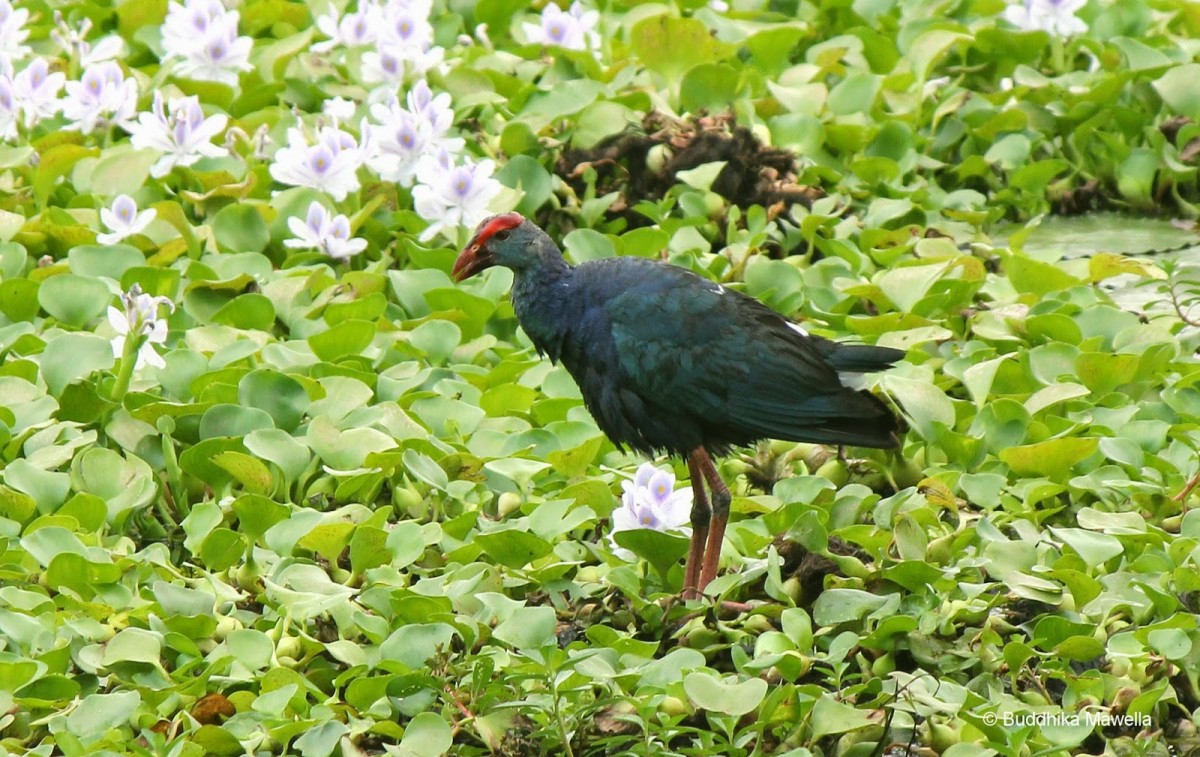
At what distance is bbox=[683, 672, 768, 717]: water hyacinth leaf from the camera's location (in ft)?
11.1

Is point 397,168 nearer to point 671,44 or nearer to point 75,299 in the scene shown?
point 75,299

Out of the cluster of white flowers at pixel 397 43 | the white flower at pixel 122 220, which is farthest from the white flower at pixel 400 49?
the white flower at pixel 122 220

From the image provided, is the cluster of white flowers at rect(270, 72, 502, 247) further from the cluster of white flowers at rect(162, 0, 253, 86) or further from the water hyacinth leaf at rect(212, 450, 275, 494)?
the water hyacinth leaf at rect(212, 450, 275, 494)

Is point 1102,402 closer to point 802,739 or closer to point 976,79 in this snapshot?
point 802,739

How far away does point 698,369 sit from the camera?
4.18m

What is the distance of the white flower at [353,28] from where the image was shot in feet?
21.5

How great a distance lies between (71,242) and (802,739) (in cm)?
338

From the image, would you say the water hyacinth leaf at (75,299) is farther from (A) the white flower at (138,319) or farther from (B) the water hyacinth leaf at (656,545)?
(B) the water hyacinth leaf at (656,545)

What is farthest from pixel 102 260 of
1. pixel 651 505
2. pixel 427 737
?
pixel 427 737

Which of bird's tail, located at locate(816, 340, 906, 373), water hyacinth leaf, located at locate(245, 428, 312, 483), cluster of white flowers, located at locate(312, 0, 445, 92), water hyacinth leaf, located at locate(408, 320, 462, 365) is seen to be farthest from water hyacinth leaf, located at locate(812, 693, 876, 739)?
cluster of white flowers, located at locate(312, 0, 445, 92)

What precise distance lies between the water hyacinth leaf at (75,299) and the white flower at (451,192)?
1.08m

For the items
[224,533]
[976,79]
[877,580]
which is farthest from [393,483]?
[976,79]

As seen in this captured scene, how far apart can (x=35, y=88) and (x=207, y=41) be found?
2.20 feet

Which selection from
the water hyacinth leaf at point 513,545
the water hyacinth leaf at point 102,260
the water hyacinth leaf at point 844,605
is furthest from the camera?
the water hyacinth leaf at point 102,260
